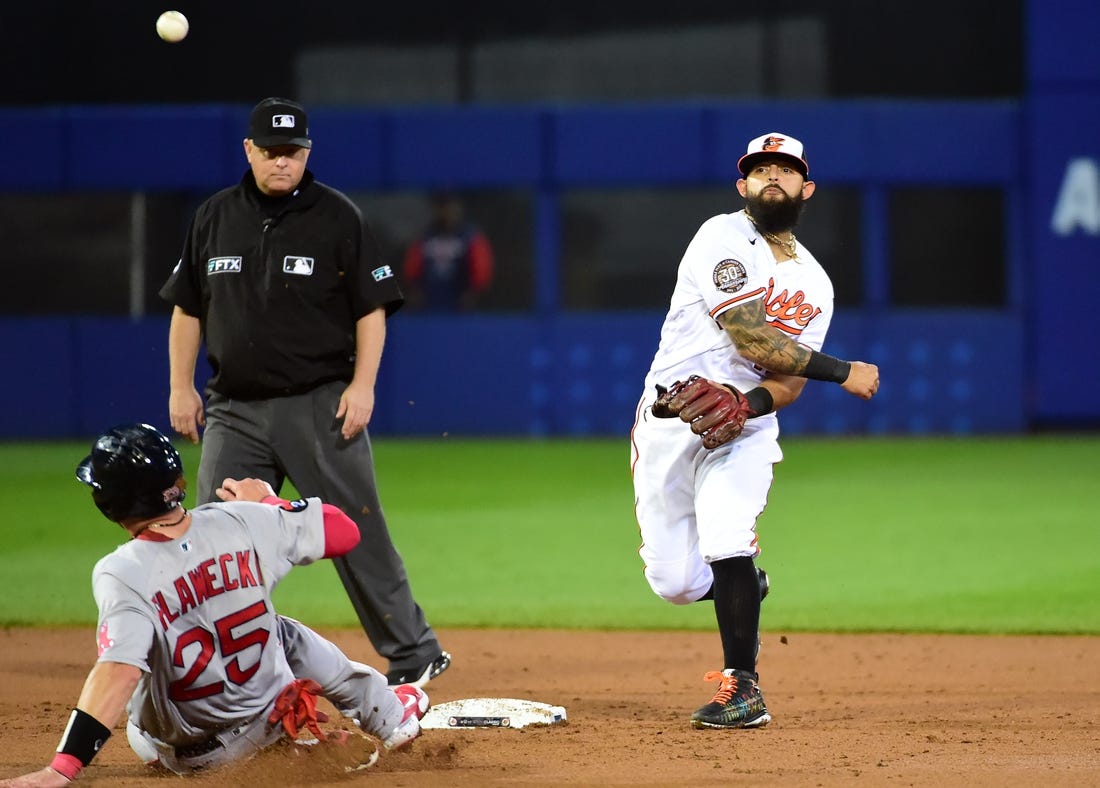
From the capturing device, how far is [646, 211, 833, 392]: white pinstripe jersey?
5.22m

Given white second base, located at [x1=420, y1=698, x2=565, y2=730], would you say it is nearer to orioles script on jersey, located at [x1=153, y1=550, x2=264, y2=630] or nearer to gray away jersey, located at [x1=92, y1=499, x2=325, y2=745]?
gray away jersey, located at [x1=92, y1=499, x2=325, y2=745]

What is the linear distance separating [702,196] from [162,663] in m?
14.0

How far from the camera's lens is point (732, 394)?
5.15m

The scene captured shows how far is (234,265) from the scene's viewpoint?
17.9ft

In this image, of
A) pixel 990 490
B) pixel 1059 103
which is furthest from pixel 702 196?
pixel 990 490

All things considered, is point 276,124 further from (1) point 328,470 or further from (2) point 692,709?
(2) point 692,709

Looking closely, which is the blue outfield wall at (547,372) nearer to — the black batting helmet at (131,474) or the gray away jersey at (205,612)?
the gray away jersey at (205,612)

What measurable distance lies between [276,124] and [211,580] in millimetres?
1815

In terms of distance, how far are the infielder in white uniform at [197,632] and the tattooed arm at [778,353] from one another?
1528 millimetres

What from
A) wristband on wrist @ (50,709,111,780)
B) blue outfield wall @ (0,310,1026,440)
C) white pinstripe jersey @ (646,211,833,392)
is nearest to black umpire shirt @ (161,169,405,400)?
white pinstripe jersey @ (646,211,833,392)

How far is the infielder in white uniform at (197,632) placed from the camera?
3.89m

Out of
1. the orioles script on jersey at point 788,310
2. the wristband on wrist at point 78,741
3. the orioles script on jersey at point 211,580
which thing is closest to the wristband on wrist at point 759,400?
the orioles script on jersey at point 788,310

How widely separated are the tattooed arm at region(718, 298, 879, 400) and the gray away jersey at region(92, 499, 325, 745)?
1583 millimetres

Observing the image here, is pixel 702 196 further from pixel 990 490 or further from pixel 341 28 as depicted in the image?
pixel 990 490
